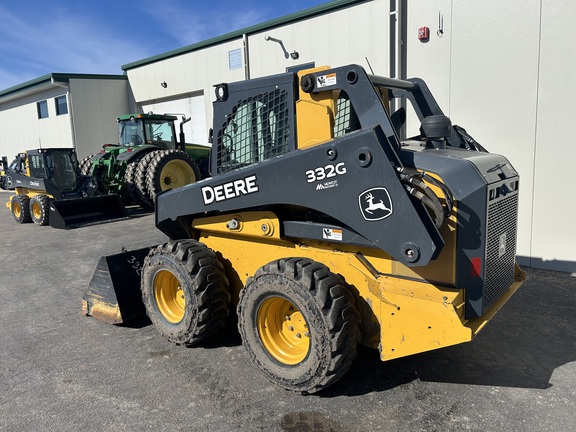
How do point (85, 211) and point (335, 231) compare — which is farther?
point (85, 211)

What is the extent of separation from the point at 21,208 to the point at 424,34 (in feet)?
34.4

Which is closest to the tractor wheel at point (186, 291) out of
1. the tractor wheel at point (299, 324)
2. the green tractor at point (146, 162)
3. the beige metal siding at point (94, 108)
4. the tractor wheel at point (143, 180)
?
the tractor wheel at point (299, 324)

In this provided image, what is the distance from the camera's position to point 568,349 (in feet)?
13.2

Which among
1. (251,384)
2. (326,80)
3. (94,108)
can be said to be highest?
(94,108)

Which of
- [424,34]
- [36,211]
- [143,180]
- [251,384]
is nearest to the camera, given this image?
[251,384]

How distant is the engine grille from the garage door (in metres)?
12.2

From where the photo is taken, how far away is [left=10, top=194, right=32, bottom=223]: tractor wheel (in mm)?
11680

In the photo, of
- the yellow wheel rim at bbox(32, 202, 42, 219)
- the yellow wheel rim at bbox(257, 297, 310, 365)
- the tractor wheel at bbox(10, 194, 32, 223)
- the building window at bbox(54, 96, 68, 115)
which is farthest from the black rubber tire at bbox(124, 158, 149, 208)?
the yellow wheel rim at bbox(257, 297, 310, 365)

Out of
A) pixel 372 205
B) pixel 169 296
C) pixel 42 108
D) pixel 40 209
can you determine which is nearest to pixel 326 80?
pixel 372 205

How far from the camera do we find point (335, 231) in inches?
131

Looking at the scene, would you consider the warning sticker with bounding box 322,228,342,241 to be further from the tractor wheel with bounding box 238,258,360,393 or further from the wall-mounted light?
the wall-mounted light

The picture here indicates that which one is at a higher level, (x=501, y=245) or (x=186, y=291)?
(x=501, y=245)

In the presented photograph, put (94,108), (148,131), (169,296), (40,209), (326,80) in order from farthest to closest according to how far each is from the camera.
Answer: (94,108)
(148,131)
(40,209)
(169,296)
(326,80)

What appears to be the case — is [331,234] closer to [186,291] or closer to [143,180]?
[186,291]
